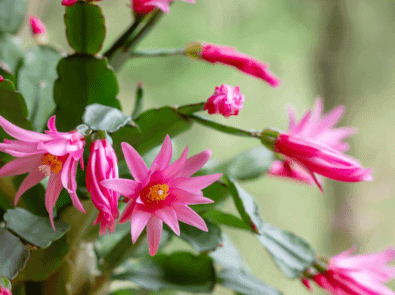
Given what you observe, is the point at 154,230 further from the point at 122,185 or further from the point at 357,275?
the point at 357,275

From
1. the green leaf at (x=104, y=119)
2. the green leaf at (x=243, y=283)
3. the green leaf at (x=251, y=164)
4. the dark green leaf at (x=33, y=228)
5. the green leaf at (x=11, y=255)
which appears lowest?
the green leaf at (x=243, y=283)

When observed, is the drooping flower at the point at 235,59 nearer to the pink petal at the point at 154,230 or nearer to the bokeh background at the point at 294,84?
the pink petal at the point at 154,230

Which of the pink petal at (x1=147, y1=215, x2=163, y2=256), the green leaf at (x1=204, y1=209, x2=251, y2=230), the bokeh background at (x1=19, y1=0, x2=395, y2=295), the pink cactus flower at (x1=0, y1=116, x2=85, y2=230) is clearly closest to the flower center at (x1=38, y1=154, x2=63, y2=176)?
the pink cactus flower at (x1=0, y1=116, x2=85, y2=230)

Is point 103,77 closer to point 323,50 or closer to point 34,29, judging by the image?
point 34,29

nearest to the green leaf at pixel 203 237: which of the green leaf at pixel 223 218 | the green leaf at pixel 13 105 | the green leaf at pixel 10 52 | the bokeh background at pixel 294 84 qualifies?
the green leaf at pixel 223 218

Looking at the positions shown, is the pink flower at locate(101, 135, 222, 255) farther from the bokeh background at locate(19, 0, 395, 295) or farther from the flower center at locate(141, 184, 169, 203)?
the bokeh background at locate(19, 0, 395, 295)

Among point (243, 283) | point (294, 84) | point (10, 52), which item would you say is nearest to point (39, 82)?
point (10, 52)
